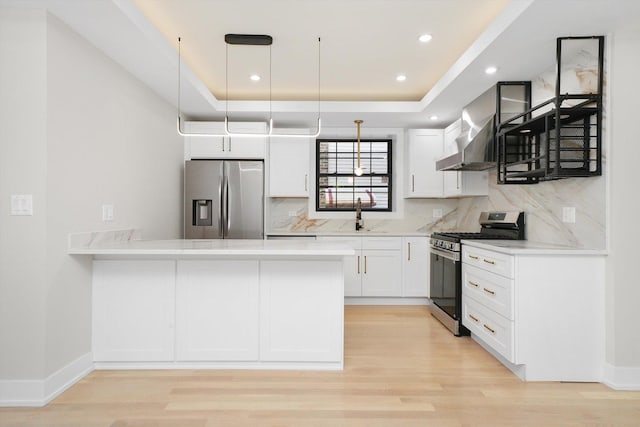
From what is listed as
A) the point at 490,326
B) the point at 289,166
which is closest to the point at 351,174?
the point at 289,166

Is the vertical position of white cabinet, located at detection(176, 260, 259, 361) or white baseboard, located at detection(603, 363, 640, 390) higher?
white cabinet, located at detection(176, 260, 259, 361)

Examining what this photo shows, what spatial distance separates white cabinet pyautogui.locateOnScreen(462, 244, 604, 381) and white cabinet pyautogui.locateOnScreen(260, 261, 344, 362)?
123 cm

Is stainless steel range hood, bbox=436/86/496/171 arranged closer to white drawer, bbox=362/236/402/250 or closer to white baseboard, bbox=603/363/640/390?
white drawer, bbox=362/236/402/250

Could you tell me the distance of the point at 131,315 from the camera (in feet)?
9.43

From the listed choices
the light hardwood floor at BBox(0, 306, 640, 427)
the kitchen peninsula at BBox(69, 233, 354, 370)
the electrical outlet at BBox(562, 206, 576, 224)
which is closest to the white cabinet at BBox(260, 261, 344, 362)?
the kitchen peninsula at BBox(69, 233, 354, 370)

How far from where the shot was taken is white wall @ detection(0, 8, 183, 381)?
2.39 metres

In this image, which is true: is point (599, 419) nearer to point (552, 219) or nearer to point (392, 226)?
point (552, 219)

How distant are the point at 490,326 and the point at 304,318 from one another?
1.47 m

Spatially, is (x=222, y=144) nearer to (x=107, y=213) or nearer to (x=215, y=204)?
(x=215, y=204)

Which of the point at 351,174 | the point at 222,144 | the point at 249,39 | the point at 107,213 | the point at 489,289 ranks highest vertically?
the point at 249,39

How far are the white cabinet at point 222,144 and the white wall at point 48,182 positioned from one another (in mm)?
1824

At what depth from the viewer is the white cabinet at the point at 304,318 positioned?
288cm

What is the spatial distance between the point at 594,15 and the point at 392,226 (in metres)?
3.50

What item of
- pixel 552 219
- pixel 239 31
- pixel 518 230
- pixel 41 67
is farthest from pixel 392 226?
pixel 41 67
